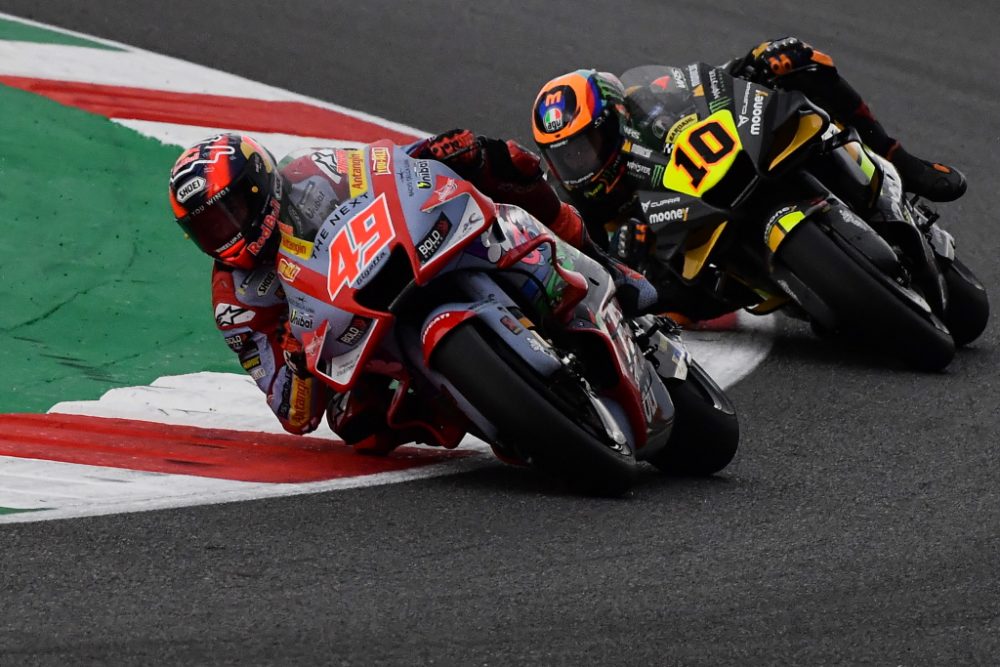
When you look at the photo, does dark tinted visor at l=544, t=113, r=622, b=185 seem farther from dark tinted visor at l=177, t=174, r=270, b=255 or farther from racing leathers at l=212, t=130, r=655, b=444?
dark tinted visor at l=177, t=174, r=270, b=255

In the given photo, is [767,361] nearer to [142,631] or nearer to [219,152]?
[219,152]

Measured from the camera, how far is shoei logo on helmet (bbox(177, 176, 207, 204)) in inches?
205

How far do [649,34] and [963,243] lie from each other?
3606mm

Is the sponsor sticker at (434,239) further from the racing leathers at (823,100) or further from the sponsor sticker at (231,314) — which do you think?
the racing leathers at (823,100)

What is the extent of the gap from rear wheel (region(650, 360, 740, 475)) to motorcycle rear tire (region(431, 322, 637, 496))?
801 mm

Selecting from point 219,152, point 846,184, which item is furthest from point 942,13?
point 219,152

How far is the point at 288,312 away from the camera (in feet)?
17.6

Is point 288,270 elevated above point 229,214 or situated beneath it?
situated beneath

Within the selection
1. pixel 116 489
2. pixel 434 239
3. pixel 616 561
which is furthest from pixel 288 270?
pixel 616 561

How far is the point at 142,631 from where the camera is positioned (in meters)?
3.66

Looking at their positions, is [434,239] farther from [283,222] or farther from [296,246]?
[283,222]

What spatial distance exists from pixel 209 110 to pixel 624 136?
3.94 metres

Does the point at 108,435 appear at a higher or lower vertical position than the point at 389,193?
lower

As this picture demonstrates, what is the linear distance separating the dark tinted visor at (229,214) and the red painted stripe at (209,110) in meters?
4.73
